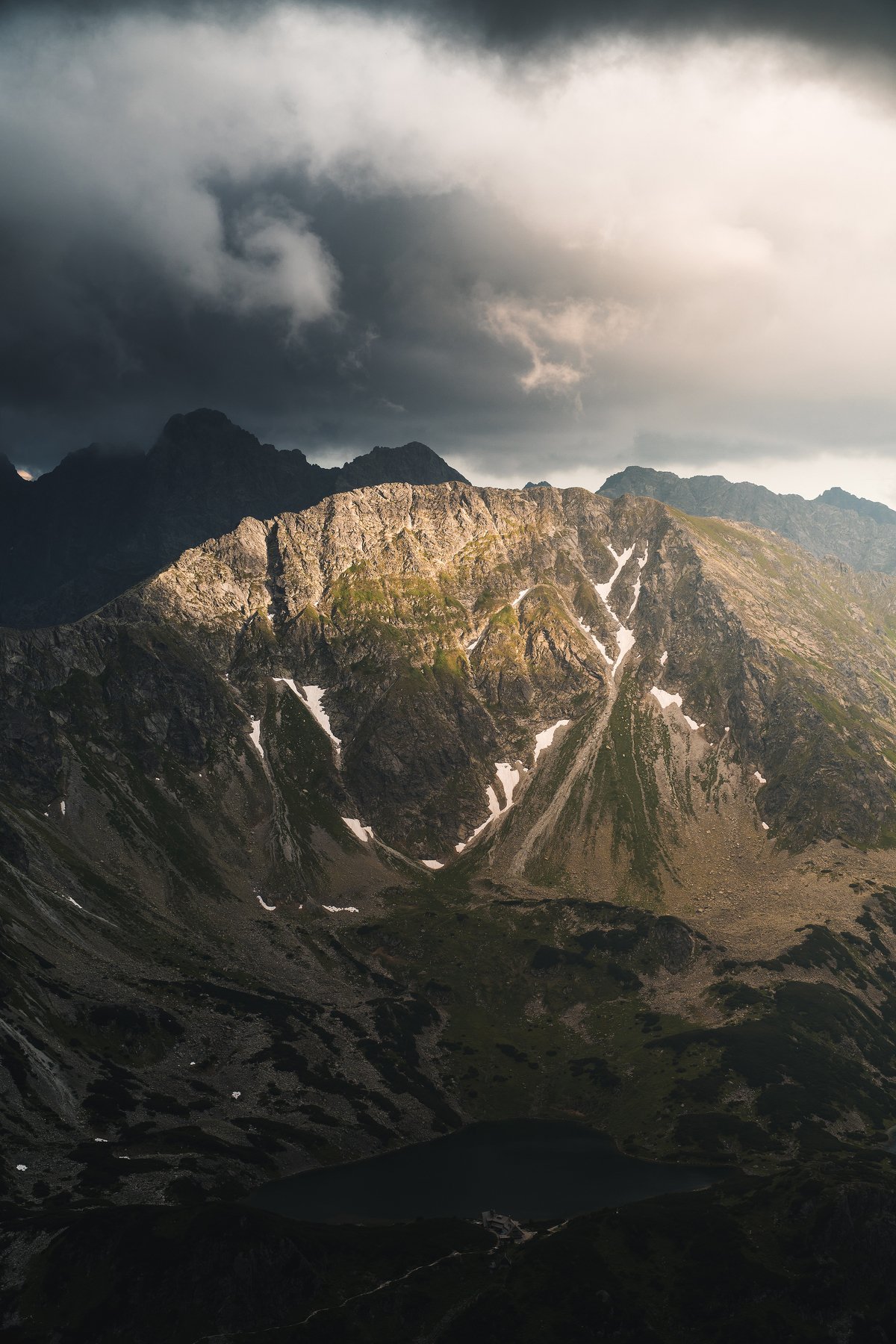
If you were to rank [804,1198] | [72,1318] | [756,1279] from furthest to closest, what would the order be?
[804,1198], [756,1279], [72,1318]

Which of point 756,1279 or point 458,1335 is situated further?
point 756,1279

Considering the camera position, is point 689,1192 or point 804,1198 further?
point 689,1192

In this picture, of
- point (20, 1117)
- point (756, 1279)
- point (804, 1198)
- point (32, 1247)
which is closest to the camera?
point (32, 1247)

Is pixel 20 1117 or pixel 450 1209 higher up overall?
pixel 20 1117

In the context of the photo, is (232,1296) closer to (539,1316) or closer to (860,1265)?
(539,1316)

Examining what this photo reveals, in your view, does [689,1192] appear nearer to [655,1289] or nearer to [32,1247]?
[655,1289]

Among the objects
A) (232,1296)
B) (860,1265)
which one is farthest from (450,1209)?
(860,1265)

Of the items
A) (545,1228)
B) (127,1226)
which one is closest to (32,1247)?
(127,1226)

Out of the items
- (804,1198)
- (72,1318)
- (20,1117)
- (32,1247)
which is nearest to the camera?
(72,1318)

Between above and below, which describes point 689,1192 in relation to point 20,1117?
below
